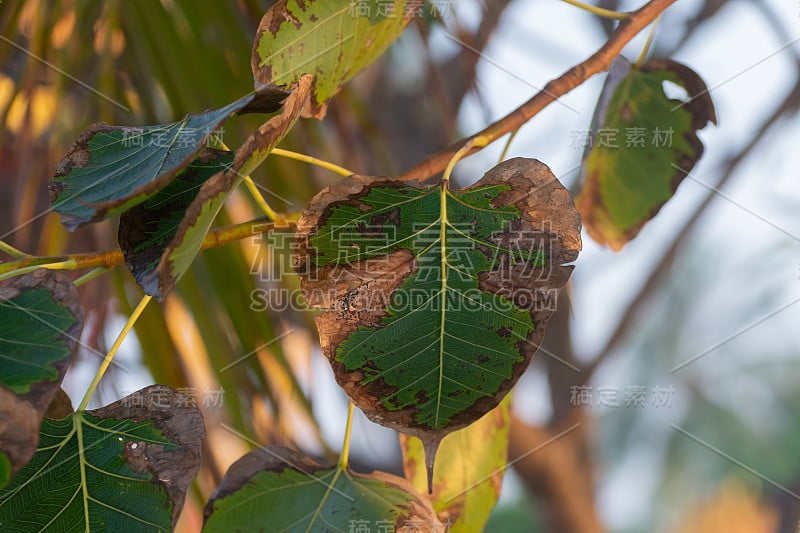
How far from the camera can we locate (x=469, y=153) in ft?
1.13

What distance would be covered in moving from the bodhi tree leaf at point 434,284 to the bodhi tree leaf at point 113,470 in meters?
0.07

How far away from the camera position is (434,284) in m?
0.27

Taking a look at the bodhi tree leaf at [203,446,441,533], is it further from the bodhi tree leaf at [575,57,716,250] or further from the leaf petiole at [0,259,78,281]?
the bodhi tree leaf at [575,57,716,250]

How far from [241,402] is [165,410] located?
35 cm

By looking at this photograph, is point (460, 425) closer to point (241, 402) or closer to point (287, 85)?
point (287, 85)

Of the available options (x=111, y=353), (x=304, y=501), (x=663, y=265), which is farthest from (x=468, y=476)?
(x=663, y=265)

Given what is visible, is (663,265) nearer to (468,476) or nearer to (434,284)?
(468,476)

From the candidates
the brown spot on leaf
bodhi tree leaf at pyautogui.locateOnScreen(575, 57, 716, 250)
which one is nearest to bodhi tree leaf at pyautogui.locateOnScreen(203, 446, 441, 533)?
the brown spot on leaf

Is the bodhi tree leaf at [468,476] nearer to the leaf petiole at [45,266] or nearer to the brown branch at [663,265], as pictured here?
the leaf petiole at [45,266]

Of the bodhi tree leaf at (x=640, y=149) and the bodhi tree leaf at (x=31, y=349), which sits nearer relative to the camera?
the bodhi tree leaf at (x=31, y=349)

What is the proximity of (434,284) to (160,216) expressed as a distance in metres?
0.11

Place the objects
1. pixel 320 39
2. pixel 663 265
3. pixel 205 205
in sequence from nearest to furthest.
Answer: pixel 205 205 < pixel 320 39 < pixel 663 265

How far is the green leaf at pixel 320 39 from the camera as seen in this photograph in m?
0.30

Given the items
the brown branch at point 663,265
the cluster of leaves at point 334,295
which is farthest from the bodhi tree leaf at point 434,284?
the brown branch at point 663,265
